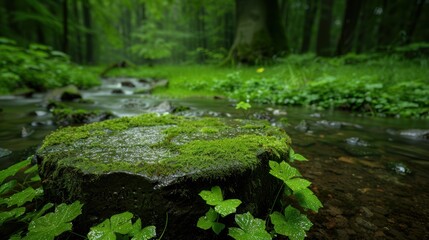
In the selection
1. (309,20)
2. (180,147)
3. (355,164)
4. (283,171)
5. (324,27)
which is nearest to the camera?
(283,171)

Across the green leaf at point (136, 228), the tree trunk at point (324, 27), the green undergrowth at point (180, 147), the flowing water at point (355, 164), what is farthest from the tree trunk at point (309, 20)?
the green leaf at point (136, 228)

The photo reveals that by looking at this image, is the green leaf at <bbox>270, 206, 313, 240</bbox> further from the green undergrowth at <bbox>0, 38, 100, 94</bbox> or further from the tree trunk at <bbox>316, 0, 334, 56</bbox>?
the tree trunk at <bbox>316, 0, 334, 56</bbox>

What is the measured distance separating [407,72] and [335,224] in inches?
276

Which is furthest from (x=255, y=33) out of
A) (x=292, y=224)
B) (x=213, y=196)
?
(x=213, y=196)

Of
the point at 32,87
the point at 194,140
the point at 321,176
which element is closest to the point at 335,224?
the point at 321,176

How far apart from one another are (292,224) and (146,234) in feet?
2.26

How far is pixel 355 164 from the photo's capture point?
2438 mm

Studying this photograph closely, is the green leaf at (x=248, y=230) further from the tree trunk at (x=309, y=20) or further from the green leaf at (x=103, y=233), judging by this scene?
the tree trunk at (x=309, y=20)

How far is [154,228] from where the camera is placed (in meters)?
1.09

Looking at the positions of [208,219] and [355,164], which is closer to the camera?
[208,219]

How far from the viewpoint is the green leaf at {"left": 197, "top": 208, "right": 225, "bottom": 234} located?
1.14 meters

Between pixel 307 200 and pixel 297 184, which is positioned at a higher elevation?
pixel 297 184

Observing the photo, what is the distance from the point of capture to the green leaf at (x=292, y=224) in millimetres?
1206

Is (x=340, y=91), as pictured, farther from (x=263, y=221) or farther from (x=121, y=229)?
(x=121, y=229)
